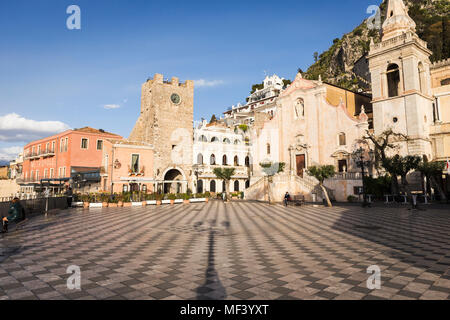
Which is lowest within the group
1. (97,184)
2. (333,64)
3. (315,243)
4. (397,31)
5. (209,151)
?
(315,243)

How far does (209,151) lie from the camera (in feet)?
150

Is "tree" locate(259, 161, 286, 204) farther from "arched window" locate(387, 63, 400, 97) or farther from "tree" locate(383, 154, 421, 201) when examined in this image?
"arched window" locate(387, 63, 400, 97)

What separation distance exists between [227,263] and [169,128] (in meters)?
34.1

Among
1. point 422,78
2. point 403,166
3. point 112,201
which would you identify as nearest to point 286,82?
point 422,78

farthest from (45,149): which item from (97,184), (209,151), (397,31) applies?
(397,31)

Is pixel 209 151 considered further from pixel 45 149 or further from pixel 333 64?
pixel 333 64

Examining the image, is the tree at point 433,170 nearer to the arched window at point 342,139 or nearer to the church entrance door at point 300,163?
the arched window at point 342,139

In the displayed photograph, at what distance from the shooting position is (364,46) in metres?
82.7

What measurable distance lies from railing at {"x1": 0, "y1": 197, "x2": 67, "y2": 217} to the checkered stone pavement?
5136 mm

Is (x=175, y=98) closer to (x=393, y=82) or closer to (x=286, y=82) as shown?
(x=393, y=82)

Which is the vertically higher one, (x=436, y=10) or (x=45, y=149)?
(x=436, y=10)

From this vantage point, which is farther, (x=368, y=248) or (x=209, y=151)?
(x=209, y=151)

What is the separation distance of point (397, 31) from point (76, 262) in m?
39.5
